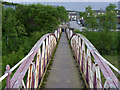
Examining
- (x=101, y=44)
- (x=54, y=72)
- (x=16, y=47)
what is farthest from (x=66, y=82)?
(x=16, y=47)

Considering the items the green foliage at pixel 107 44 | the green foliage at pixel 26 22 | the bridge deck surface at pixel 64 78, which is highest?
the green foliage at pixel 26 22

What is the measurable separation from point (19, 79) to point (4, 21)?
21.8 meters

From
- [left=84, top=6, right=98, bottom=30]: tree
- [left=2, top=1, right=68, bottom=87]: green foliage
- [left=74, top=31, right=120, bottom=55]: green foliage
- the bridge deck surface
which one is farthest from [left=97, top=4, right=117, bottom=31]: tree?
the bridge deck surface

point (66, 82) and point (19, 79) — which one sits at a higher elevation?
point (19, 79)

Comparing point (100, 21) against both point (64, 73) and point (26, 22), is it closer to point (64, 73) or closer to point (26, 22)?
point (26, 22)

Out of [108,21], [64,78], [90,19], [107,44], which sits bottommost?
[107,44]

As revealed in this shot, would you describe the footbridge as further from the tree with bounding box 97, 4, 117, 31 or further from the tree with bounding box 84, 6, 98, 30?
the tree with bounding box 97, 4, 117, 31

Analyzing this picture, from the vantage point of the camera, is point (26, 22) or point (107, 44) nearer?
point (107, 44)

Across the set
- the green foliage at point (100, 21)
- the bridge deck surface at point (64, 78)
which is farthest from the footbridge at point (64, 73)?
the green foliage at point (100, 21)

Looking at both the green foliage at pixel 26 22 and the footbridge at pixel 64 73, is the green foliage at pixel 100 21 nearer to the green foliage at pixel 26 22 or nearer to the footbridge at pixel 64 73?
the green foliage at pixel 26 22

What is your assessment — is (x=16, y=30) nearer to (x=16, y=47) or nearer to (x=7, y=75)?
(x=16, y=47)

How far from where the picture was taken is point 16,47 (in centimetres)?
1994

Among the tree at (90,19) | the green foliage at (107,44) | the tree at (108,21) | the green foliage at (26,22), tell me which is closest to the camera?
the green foliage at (107,44)

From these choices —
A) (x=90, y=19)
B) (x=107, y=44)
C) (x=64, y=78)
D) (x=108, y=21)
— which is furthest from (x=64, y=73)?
(x=108, y=21)
